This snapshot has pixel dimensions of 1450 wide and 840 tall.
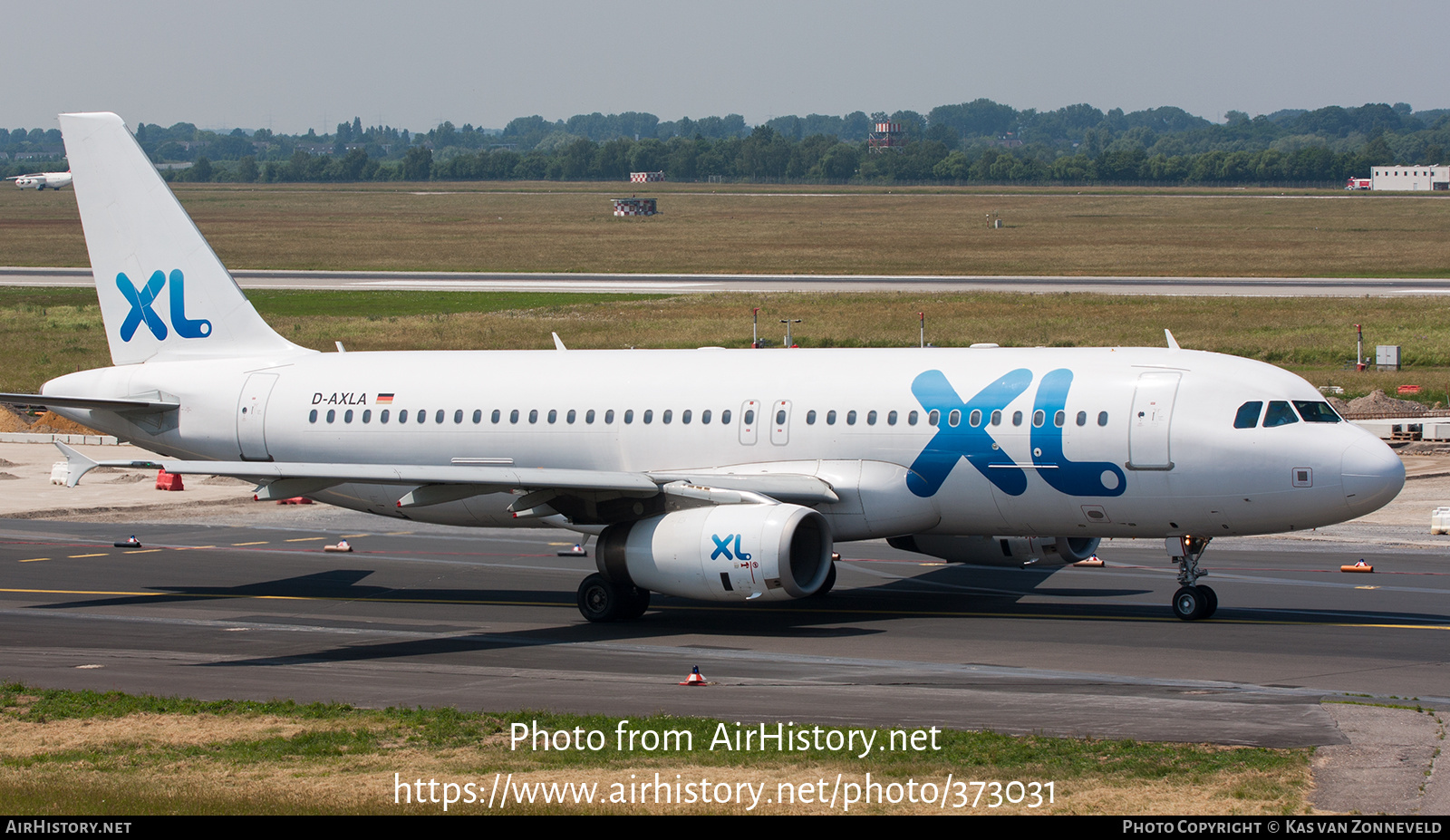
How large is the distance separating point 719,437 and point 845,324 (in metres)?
50.4

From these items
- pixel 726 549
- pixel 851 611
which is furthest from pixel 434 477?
pixel 851 611

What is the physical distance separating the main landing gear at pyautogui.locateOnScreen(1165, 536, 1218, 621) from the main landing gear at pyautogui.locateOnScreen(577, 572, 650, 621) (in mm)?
9780

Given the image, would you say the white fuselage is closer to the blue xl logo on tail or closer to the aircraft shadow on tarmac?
the blue xl logo on tail

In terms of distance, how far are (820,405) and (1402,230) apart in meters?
150

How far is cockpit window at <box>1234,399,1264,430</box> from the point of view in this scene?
87.6 feet

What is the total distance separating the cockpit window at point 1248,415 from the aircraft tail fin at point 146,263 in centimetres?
2045

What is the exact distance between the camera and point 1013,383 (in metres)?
28.3

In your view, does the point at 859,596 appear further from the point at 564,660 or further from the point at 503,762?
the point at 503,762

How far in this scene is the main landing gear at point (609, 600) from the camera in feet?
95.2

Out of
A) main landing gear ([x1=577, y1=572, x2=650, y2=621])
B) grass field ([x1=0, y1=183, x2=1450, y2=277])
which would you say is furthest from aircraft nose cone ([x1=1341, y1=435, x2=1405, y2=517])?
grass field ([x1=0, y1=183, x2=1450, y2=277])

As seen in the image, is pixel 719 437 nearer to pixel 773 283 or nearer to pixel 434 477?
pixel 434 477

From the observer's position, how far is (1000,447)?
91.6 ft

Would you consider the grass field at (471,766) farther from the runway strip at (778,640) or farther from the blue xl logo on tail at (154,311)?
the blue xl logo on tail at (154,311)
